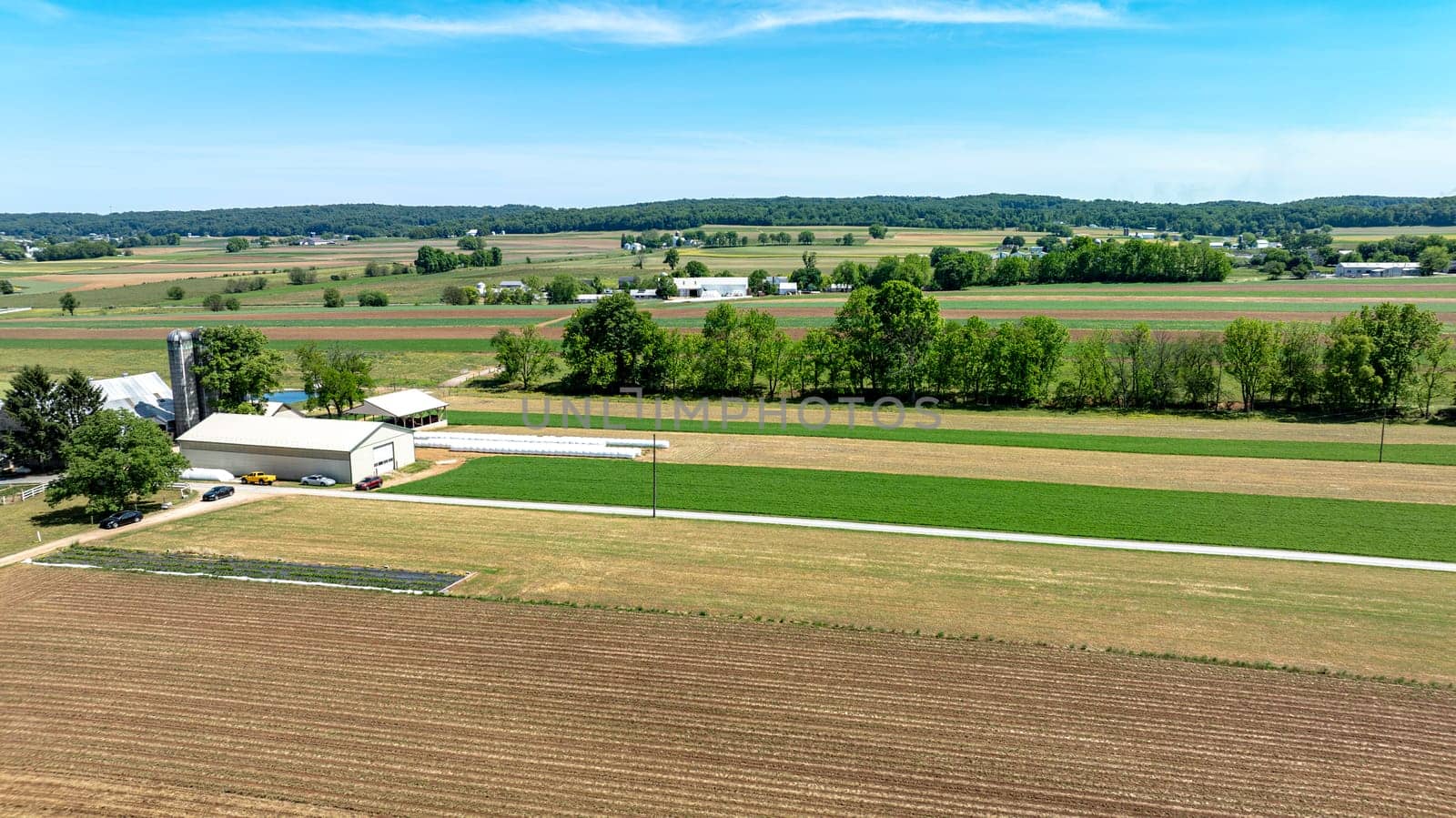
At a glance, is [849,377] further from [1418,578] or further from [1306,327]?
[1418,578]

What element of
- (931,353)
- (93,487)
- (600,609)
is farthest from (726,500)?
(931,353)

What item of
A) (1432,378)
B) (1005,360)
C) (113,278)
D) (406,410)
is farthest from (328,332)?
(1432,378)

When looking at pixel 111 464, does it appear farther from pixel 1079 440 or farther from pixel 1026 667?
pixel 1079 440

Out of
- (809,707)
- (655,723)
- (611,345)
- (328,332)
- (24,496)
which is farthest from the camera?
(328,332)

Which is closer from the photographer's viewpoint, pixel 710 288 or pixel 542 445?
pixel 542 445


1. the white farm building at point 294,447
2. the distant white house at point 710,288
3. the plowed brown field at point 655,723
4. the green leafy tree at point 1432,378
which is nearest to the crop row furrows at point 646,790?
the plowed brown field at point 655,723

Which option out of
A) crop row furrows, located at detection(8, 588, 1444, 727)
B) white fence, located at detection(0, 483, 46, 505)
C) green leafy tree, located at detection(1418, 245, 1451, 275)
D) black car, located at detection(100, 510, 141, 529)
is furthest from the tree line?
green leafy tree, located at detection(1418, 245, 1451, 275)
